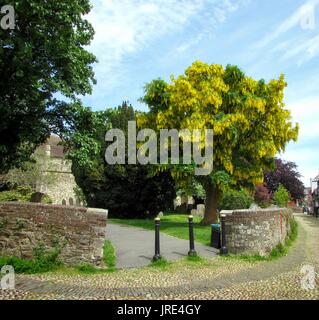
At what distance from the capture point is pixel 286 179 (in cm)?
6369

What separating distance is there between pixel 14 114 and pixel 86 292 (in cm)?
901

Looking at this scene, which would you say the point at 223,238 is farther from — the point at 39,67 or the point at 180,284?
the point at 39,67

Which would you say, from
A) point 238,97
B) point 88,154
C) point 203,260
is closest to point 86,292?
point 203,260

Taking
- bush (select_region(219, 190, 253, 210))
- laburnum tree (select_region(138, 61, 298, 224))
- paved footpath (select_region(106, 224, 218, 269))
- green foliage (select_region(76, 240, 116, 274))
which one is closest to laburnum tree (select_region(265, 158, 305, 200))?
bush (select_region(219, 190, 253, 210))

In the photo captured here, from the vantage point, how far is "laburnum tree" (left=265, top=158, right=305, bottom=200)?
205ft

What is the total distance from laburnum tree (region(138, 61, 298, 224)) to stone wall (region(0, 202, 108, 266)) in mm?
12280

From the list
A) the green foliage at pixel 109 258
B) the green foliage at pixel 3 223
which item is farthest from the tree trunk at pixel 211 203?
the green foliage at pixel 3 223

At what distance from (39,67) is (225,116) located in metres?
11.3

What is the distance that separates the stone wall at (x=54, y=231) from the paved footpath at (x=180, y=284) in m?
0.85

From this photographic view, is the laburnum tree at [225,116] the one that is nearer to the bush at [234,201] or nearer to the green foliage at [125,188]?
the bush at [234,201]

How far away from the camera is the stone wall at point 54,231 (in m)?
11.0

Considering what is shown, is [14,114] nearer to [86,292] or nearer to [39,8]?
[39,8]
